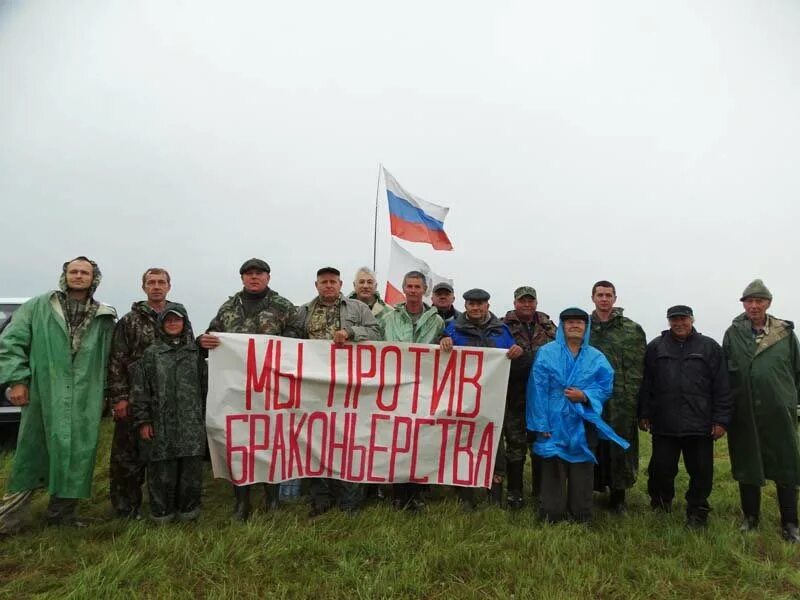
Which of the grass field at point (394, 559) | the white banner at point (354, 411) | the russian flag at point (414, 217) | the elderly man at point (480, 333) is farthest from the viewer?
the russian flag at point (414, 217)

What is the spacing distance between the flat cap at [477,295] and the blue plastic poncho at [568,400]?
761mm

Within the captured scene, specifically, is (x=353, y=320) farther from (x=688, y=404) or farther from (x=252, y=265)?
(x=688, y=404)

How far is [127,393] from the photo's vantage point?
4324 millimetres

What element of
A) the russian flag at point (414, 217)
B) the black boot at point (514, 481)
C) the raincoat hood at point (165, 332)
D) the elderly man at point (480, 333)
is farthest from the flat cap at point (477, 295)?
the russian flag at point (414, 217)

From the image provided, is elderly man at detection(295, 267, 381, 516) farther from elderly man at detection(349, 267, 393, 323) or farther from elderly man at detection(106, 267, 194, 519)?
elderly man at detection(106, 267, 194, 519)

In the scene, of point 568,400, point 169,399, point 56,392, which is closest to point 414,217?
point 568,400

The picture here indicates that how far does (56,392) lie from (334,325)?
92.4 inches

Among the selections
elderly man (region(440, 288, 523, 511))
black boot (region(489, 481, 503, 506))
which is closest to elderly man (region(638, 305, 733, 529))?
elderly man (region(440, 288, 523, 511))

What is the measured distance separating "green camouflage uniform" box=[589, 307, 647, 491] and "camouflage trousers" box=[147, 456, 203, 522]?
12.4 feet

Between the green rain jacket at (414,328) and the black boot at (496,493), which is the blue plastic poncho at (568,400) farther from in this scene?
the green rain jacket at (414,328)

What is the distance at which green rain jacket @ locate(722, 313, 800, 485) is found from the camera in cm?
441

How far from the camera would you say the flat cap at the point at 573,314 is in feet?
14.5

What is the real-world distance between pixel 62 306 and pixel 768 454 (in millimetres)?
6244

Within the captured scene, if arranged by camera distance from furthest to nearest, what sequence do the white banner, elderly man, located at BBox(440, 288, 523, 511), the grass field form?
elderly man, located at BBox(440, 288, 523, 511), the white banner, the grass field
